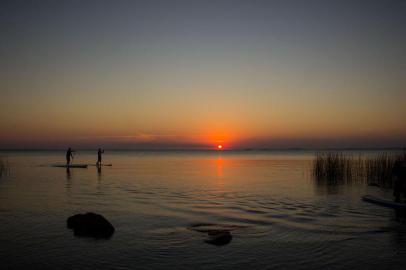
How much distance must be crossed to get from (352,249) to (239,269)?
4.03 meters

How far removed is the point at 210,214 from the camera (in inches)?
649

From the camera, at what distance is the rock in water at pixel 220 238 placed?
11.7 m

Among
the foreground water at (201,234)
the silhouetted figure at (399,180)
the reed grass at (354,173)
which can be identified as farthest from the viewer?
the reed grass at (354,173)

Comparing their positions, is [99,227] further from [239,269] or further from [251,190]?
[251,190]

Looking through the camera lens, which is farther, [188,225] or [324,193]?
[324,193]

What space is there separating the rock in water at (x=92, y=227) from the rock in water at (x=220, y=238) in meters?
3.52

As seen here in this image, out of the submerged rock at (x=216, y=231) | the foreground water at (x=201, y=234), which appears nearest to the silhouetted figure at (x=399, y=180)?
the foreground water at (x=201, y=234)

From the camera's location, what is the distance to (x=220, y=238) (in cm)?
1189

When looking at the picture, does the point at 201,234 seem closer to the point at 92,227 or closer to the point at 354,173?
the point at 92,227

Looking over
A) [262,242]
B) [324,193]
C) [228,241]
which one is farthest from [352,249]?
[324,193]

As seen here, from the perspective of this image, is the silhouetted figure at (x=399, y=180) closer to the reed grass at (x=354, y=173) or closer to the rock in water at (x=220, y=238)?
the reed grass at (x=354, y=173)

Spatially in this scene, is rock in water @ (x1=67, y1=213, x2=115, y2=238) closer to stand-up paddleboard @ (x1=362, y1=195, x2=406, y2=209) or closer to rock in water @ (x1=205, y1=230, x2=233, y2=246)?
rock in water @ (x1=205, y1=230, x2=233, y2=246)

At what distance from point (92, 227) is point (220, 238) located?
A: 177 inches

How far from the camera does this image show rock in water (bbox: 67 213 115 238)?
12672mm
